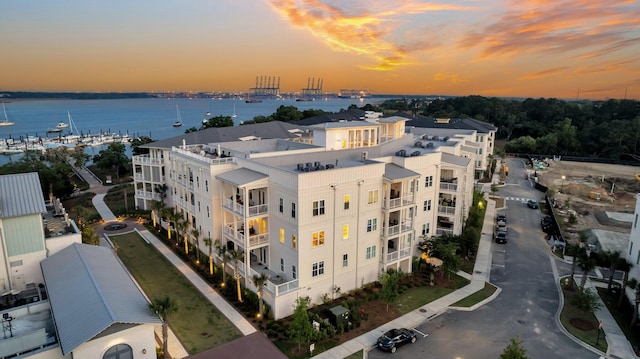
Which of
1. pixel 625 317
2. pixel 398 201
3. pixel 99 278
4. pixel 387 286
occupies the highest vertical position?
pixel 398 201

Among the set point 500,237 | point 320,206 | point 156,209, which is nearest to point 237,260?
point 320,206

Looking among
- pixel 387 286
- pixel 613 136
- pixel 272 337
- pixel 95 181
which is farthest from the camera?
pixel 613 136

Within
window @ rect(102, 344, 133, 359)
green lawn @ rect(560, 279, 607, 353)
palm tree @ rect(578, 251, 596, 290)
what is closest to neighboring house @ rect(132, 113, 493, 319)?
window @ rect(102, 344, 133, 359)

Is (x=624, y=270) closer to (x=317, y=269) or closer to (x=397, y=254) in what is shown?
(x=397, y=254)

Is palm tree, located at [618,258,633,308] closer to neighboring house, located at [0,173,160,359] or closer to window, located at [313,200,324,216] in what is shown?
window, located at [313,200,324,216]

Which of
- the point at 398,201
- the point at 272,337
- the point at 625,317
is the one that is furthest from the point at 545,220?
the point at 272,337

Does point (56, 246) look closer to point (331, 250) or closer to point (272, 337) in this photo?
point (272, 337)
